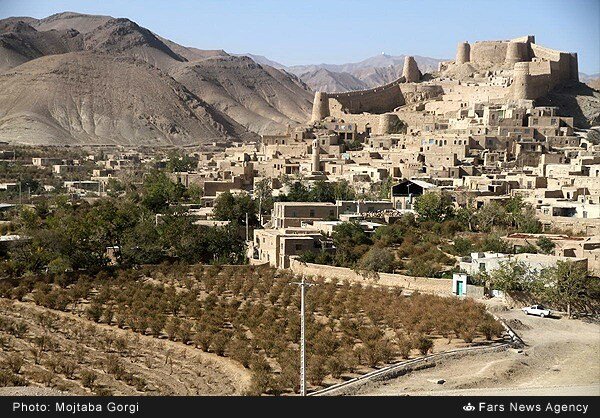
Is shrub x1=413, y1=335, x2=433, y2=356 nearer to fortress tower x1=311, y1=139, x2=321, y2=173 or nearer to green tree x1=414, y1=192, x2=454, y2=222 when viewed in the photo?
green tree x1=414, y1=192, x2=454, y2=222

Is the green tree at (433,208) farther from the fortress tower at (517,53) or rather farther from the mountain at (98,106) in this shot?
the mountain at (98,106)

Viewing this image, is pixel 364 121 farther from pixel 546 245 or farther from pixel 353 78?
pixel 353 78

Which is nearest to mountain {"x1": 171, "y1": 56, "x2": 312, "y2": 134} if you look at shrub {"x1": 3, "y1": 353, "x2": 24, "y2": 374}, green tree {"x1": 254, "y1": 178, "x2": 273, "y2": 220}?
green tree {"x1": 254, "y1": 178, "x2": 273, "y2": 220}

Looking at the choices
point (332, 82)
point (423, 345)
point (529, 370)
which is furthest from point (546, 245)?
point (332, 82)

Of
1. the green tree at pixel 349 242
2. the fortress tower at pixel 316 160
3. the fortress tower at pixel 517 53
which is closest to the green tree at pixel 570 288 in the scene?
the green tree at pixel 349 242

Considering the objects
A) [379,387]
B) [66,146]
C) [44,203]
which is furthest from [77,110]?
[379,387]
